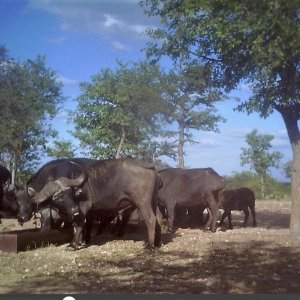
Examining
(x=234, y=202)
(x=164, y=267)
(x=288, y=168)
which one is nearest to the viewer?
(x=164, y=267)

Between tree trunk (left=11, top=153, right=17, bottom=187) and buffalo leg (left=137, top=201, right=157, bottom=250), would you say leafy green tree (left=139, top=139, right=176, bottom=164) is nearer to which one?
buffalo leg (left=137, top=201, right=157, bottom=250)

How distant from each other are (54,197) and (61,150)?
54cm

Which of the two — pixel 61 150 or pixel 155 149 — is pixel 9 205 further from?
pixel 155 149

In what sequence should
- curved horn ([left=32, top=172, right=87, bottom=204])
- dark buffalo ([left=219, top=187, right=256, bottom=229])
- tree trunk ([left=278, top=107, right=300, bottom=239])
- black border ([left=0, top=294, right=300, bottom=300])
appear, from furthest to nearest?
dark buffalo ([left=219, top=187, right=256, bottom=229]) → tree trunk ([left=278, top=107, right=300, bottom=239]) → curved horn ([left=32, top=172, right=87, bottom=204]) → black border ([left=0, top=294, right=300, bottom=300])

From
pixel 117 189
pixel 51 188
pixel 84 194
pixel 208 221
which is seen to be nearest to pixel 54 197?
pixel 51 188

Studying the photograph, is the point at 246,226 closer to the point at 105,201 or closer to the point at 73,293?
the point at 105,201

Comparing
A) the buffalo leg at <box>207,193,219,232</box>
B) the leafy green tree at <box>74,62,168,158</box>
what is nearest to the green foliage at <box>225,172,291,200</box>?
the buffalo leg at <box>207,193,219,232</box>

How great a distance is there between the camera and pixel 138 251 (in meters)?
5.41

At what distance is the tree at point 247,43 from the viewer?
4.79 m

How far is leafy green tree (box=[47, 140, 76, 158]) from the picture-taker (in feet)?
16.9

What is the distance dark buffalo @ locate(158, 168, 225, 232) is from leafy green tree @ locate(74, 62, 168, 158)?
78.7 inches

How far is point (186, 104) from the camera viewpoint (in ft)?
16.7

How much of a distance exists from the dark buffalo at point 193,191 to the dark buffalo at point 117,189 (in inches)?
47.5

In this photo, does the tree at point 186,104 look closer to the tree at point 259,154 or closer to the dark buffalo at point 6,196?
the tree at point 259,154
